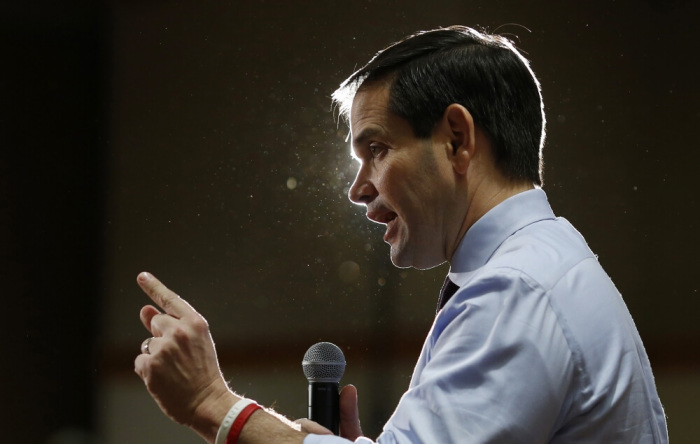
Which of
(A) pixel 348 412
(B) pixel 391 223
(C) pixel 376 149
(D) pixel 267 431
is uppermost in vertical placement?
(C) pixel 376 149

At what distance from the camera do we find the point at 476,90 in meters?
0.95

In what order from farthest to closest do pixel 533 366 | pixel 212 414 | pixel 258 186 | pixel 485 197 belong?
pixel 258 186 < pixel 485 197 < pixel 212 414 < pixel 533 366

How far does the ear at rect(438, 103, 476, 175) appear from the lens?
925 mm

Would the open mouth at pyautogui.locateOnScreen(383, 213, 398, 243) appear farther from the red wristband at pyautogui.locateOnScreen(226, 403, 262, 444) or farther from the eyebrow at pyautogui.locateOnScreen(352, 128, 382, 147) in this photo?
the red wristband at pyautogui.locateOnScreen(226, 403, 262, 444)

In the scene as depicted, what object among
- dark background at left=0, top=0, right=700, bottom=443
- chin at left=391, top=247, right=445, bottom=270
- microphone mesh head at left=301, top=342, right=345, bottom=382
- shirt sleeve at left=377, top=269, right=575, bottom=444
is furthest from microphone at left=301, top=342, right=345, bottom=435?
dark background at left=0, top=0, right=700, bottom=443

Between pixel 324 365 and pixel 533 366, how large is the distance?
0.38m

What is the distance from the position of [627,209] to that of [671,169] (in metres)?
0.19

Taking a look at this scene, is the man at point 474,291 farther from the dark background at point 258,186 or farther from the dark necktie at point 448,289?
the dark background at point 258,186

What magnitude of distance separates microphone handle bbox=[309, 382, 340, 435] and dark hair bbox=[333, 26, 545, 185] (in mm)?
348

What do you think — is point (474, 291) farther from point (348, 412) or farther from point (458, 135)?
point (348, 412)

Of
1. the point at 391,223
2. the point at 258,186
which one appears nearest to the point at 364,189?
the point at 391,223

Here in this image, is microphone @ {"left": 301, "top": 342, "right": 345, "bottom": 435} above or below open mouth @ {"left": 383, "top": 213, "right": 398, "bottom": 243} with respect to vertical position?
below

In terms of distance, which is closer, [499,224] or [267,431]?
[267,431]

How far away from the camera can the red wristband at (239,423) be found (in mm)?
750
